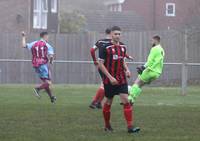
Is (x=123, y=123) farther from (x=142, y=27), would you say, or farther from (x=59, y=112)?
(x=142, y=27)

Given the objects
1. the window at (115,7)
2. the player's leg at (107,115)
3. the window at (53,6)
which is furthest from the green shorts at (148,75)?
the window at (115,7)

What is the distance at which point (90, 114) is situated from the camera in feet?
45.6

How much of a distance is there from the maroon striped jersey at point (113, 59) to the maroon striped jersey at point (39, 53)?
22.0 ft

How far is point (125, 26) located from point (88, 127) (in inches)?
1770

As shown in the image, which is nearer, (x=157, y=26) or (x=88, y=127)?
(x=88, y=127)

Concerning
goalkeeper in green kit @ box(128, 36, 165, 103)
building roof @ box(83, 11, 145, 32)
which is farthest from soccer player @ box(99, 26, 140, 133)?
building roof @ box(83, 11, 145, 32)

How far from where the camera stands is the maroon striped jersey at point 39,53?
17.8 meters

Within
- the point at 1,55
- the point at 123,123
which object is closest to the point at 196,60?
the point at 1,55

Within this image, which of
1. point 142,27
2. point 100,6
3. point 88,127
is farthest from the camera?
point 100,6

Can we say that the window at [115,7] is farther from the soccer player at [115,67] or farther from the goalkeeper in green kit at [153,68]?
the soccer player at [115,67]

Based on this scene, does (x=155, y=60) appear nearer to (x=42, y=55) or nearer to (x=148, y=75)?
(x=148, y=75)

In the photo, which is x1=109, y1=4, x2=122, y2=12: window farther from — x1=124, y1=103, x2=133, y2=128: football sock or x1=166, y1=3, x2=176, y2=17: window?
x1=124, y1=103, x2=133, y2=128: football sock

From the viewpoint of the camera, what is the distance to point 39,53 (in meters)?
17.9

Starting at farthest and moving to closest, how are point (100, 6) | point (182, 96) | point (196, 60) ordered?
point (100, 6) < point (196, 60) < point (182, 96)
